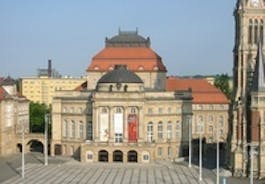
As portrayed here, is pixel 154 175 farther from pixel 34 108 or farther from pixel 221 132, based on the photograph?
pixel 34 108

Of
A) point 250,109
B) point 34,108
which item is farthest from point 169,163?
point 34,108

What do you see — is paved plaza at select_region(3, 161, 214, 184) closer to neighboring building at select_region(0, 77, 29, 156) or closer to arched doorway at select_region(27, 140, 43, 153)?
neighboring building at select_region(0, 77, 29, 156)

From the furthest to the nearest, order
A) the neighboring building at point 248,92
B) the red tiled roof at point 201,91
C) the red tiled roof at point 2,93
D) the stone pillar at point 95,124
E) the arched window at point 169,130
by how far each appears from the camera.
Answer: the red tiled roof at point 201,91
the arched window at point 169,130
the red tiled roof at point 2,93
the stone pillar at point 95,124
the neighboring building at point 248,92

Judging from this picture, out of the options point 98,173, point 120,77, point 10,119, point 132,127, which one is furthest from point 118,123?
point 98,173

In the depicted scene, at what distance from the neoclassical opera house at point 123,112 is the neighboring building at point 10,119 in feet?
22.5

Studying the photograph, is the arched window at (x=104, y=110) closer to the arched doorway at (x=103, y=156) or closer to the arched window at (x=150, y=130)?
the arched doorway at (x=103, y=156)

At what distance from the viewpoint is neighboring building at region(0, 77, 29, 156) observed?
115 m

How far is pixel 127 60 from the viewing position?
127438 millimetres

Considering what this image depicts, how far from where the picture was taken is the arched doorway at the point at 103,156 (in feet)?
366

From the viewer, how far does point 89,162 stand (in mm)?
109562

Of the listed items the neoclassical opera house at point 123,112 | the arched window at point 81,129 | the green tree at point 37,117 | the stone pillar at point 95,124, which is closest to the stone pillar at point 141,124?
the neoclassical opera house at point 123,112

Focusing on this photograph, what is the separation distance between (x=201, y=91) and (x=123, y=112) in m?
29.3

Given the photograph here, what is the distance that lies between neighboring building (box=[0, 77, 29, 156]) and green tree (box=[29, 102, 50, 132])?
41.7 feet

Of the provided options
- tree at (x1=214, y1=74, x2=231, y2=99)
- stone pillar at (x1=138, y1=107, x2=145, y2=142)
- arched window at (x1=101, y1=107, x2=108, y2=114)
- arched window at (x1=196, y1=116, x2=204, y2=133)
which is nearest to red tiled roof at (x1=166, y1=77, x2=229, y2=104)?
arched window at (x1=196, y1=116, x2=204, y2=133)
